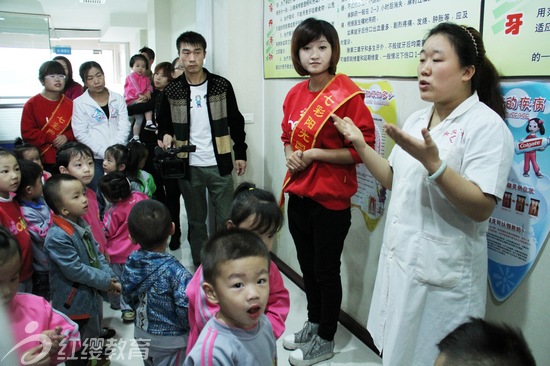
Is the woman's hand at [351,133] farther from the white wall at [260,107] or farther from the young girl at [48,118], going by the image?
the young girl at [48,118]

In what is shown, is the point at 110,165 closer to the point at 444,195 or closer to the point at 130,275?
the point at 130,275

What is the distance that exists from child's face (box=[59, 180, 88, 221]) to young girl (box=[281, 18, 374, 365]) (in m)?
0.85

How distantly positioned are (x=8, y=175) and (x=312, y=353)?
1.50 m

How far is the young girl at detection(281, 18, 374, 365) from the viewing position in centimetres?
171

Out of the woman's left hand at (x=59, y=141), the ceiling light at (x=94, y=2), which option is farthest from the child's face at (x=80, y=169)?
the ceiling light at (x=94, y=2)

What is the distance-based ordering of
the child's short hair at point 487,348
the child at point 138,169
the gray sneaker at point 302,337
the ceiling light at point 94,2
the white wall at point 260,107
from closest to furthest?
the child's short hair at point 487,348, the gray sneaker at point 302,337, the white wall at point 260,107, the child at point 138,169, the ceiling light at point 94,2

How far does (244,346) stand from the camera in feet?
3.11

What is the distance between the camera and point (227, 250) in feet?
3.16

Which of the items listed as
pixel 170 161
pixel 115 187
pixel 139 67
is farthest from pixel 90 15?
pixel 115 187

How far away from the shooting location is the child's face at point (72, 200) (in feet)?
5.52

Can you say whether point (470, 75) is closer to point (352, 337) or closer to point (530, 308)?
point (530, 308)

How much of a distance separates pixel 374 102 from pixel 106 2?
24.0 feet

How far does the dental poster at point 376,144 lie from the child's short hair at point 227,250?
3.50 ft

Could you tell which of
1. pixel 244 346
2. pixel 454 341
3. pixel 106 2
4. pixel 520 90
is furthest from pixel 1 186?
pixel 106 2
